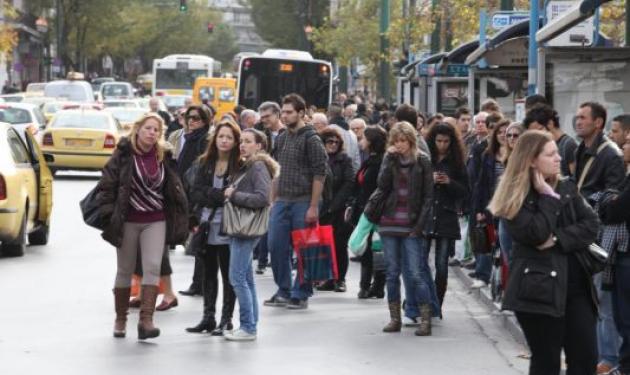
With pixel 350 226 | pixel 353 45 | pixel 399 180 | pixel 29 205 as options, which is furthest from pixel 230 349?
pixel 353 45

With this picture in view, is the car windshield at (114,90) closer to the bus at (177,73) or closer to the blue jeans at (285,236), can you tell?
the bus at (177,73)

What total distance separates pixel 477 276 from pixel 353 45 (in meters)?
45.1

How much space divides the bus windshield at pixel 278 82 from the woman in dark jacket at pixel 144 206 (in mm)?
25148

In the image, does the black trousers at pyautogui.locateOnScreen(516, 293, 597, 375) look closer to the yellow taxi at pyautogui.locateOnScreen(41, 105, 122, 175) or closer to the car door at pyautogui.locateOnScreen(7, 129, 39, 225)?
the car door at pyautogui.locateOnScreen(7, 129, 39, 225)

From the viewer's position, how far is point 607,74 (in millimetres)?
16641

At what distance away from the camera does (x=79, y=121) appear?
32.0 metres

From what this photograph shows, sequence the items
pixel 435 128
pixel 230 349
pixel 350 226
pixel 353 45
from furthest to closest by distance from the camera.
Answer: pixel 353 45 → pixel 350 226 → pixel 435 128 → pixel 230 349

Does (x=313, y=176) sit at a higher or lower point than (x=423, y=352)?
higher

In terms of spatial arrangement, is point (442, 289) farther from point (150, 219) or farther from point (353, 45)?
point (353, 45)

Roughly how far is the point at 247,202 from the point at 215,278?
796 millimetres

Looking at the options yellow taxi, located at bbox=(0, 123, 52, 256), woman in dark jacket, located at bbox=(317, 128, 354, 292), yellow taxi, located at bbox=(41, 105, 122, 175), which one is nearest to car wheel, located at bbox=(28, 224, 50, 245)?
yellow taxi, located at bbox=(0, 123, 52, 256)

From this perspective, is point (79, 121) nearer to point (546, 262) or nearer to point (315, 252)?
point (315, 252)

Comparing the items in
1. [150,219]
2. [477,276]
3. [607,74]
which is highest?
[607,74]

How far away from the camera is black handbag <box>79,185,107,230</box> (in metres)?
11.0
